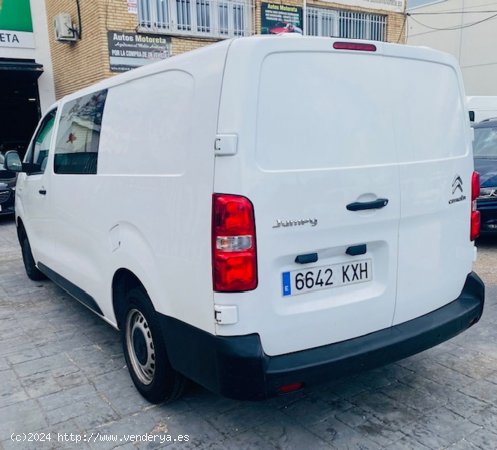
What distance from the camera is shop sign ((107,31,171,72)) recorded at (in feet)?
40.3

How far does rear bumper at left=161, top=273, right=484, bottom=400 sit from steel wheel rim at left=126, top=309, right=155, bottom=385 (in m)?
0.36

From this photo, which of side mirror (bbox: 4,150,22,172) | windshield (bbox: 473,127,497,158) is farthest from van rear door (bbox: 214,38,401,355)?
windshield (bbox: 473,127,497,158)

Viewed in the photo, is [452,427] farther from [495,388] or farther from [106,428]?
[106,428]

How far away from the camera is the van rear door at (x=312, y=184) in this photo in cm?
223

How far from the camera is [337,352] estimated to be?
246cm

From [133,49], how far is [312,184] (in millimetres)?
11480

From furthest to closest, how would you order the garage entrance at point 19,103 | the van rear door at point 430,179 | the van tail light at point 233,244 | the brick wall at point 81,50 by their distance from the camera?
the garage entrance at point 19,103
the brick wall at point 81,50
the van rear door at point 430,179
the van tail light at point 233,244

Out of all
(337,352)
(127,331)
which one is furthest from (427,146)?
(127,331)

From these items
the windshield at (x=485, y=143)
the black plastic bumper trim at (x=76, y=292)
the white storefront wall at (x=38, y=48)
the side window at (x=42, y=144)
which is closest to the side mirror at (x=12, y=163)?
the side window at (x=42, y=144)

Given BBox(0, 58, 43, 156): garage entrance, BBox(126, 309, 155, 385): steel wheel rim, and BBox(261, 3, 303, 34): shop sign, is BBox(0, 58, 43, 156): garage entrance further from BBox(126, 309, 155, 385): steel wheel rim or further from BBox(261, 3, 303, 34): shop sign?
BBox(126, 309, 155, 385): steel wheel rim

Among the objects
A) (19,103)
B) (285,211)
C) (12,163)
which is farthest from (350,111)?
(19,103)

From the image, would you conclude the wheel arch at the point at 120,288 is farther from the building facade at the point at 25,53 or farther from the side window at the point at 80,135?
the building facade at the point at 25,53

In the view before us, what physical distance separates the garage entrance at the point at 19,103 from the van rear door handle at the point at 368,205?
1359cm

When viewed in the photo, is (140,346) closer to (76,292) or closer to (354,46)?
(76,292)
